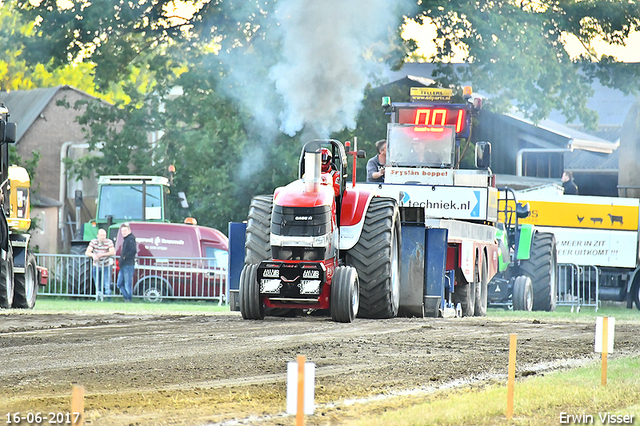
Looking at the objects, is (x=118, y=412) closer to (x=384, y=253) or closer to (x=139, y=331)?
(x=139, y=331)

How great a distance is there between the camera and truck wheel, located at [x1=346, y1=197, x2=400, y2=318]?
13195mm

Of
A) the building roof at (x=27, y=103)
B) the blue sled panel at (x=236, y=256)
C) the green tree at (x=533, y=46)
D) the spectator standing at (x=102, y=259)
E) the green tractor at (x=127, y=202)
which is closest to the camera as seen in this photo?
the blue sled panel at (x=236, y=256)

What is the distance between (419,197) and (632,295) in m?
10.5

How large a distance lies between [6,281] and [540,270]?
978 cm

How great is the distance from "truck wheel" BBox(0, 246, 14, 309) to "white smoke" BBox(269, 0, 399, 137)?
16.2ft

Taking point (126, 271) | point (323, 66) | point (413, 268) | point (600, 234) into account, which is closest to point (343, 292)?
point (413, 268)

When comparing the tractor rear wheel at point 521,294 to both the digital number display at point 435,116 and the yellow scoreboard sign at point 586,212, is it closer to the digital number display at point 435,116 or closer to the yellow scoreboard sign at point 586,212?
the digital number display at point 435,116

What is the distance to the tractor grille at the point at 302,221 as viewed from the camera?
41.6ft

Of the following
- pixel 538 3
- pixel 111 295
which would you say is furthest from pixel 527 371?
pixel 538 3

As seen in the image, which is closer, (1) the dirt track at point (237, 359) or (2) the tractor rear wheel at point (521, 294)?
(1) the dirt track at point (237, 359)

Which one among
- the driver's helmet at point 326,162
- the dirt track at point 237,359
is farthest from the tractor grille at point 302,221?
the dirt track at point 237,359

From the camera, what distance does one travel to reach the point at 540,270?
21.1 m

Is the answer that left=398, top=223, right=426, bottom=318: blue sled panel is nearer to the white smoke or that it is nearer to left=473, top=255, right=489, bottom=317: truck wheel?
left=473, top=255, right=489, bottom=317: truck wheel

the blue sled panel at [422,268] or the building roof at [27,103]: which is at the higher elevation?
the building roof at [27,103]
